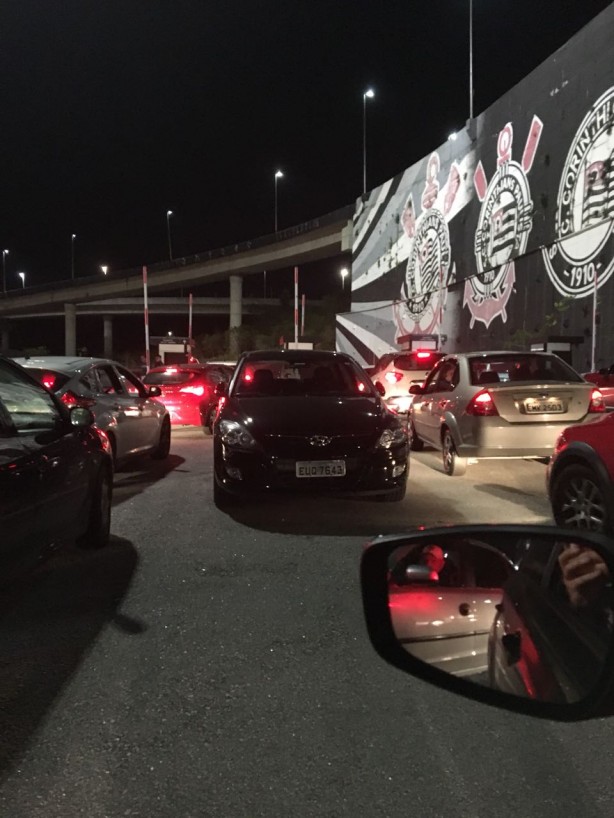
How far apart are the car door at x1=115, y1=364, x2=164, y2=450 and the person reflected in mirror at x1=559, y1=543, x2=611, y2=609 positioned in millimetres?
7069

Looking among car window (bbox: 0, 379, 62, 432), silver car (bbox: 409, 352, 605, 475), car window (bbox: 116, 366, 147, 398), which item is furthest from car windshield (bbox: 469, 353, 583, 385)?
car window (bbox: 0, 379, 62, 432)

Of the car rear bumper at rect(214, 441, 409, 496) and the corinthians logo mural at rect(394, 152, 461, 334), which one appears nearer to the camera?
the car rear bumper at rect(214, 441, 409, 496)

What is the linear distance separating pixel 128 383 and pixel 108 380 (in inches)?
26.9

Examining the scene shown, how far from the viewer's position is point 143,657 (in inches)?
129

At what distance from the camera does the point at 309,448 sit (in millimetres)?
5816

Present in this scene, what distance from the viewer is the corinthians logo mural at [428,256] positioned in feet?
91.5

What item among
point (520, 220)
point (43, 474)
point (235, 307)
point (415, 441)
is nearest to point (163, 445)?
point (415, 441)

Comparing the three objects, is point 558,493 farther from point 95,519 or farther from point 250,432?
point 95,519

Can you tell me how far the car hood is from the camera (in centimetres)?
595

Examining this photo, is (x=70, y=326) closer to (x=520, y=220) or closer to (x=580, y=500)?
(x=520, y=220)

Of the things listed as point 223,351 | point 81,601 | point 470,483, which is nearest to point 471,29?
point 470,483

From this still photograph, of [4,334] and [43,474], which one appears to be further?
[4,334]

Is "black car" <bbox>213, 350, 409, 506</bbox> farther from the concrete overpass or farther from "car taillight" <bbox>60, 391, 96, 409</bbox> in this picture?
the concrete overpass

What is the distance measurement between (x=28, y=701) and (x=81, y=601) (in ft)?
4.08
